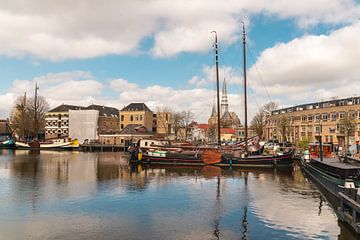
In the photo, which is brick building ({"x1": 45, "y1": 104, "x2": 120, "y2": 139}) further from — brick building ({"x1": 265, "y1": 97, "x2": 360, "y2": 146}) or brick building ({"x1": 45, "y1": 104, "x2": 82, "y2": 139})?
brick building ({"x1": 265, "y1": 97, "x2": 360, "y2": 146})

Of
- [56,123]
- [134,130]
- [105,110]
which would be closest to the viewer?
[134,130]

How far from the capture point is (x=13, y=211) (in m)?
18.2

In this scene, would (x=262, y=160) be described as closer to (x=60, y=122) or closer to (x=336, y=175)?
(x=336, y=175)

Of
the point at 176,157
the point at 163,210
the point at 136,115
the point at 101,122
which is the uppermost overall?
the point at 136,115

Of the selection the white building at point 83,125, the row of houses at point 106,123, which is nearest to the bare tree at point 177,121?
the row of houses at point 106,123

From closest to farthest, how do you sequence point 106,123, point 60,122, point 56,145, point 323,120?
1. point 323,120
2. point 56,145
3. point 60,122
4. point 106,123

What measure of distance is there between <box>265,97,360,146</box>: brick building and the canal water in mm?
47615

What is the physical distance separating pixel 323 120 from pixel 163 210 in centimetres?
7138

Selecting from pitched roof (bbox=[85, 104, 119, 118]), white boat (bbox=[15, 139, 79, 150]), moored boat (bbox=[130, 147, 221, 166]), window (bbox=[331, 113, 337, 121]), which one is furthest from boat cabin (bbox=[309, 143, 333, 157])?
pitched roof (bbox=[85, 104, 119, 118])

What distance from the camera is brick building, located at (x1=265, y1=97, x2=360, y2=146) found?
72125 millimetres

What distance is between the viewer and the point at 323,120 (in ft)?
261

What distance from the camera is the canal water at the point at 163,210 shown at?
14.6 metres

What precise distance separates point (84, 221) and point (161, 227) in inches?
161

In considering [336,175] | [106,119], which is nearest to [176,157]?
[336,175]
